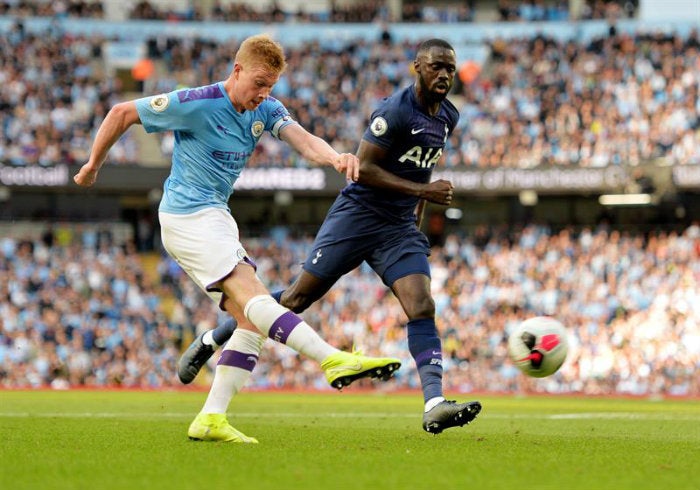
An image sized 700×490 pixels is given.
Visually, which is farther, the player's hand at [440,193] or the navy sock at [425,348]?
the navy sock at [425,348]

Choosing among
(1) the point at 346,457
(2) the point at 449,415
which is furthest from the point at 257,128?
(1) the point at 346,457

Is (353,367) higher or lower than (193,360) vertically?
higher

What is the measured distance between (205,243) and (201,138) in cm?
78

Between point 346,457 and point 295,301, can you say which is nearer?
point 346,457

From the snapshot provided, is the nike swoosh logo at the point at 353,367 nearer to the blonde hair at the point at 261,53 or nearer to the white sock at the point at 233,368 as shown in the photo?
the white sock at the point at 233,368

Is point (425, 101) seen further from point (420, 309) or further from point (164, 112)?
point (164, 112)

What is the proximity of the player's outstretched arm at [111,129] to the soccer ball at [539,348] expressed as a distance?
12.3 ft

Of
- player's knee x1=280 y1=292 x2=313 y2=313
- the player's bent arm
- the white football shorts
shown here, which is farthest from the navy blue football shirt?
the white football shorts

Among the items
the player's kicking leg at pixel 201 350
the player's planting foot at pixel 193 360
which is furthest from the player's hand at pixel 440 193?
the player's planting foot at pixel 193 360

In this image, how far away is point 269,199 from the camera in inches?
1393

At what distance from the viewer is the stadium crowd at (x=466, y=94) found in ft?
103

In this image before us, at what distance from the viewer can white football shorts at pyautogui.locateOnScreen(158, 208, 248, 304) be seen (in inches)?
282

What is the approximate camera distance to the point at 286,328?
6.66 m

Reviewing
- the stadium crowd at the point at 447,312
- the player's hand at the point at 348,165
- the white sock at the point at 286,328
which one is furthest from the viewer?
the stadium crowd at the point at 447,312
